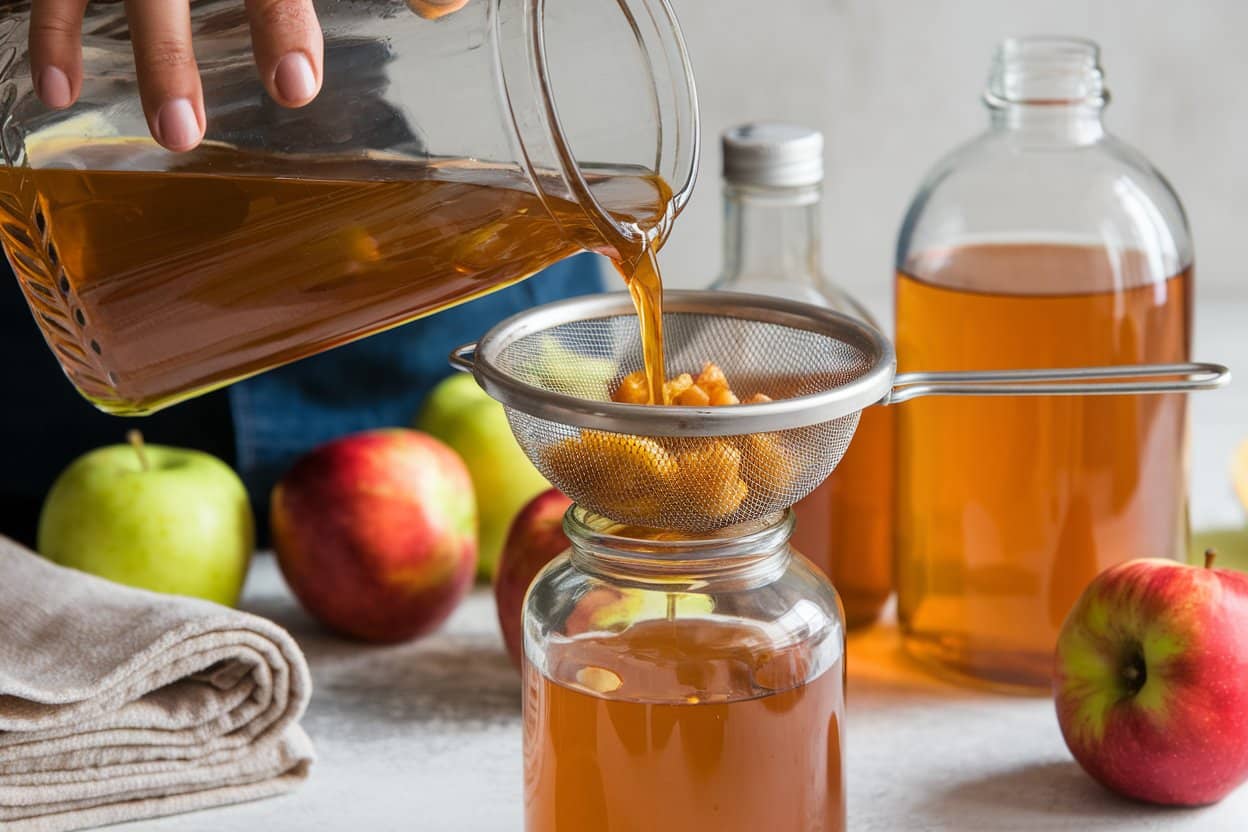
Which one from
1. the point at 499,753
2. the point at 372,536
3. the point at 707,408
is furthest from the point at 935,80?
the point at 707,408

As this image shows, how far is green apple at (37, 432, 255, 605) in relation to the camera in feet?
3.78

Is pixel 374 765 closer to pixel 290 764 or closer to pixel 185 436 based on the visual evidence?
pixel 290 764

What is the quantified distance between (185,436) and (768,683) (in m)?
0.79

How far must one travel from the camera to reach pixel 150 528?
3.78 feet

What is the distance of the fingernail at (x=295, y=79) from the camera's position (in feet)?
2.50

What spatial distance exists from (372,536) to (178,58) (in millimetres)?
481

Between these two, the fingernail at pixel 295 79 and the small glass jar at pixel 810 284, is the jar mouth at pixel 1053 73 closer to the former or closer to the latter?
the small glass jar at pixel 810 284

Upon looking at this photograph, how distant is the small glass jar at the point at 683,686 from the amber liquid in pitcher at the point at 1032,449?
0.87ft

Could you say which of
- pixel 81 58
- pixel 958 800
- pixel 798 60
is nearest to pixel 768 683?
pixel 958 800

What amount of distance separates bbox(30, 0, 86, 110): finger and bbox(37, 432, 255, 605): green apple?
1.43 feet

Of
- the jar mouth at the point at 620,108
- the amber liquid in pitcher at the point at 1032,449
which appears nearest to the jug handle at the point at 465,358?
the jar mouth at the point at 620,108

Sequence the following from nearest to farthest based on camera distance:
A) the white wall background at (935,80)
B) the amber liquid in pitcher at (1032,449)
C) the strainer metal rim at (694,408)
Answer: the strainer metal rim at (694,408) → the amber liquid in pitcher at (1032,449) → the white wall background at (935,80)

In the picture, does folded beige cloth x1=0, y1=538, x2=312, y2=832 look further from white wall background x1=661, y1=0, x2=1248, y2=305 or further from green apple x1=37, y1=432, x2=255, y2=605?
white wall background x1=661, y1=0, x2=1248, y2=305

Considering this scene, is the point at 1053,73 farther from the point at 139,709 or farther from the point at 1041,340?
the point at 139,709
